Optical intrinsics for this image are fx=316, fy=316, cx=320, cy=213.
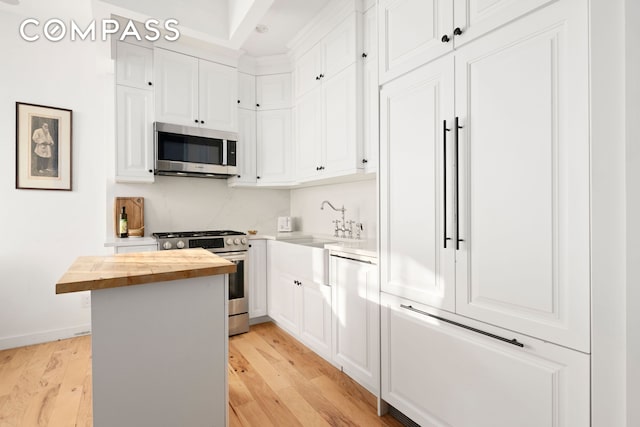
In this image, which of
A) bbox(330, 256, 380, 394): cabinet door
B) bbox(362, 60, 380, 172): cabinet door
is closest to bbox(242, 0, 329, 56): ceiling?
bbox(362, 60, 380, 172): cabinet door

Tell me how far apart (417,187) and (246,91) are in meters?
2.50

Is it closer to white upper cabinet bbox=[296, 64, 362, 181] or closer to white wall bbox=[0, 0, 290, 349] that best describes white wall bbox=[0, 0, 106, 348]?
white wall bbox=[0, 0, 290, 349]

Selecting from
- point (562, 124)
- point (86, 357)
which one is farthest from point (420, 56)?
point (86, 357)

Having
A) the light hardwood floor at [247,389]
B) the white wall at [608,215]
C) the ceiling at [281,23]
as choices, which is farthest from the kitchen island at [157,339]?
the ceiling at [281,23]

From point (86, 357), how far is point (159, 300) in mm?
2019

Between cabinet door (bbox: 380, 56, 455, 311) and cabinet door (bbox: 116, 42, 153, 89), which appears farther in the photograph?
cabinet door (bbox: 116, 42, 153, 89)

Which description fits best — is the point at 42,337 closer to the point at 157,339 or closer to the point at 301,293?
the point at 301,293

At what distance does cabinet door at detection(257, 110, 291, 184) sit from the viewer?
133 inches

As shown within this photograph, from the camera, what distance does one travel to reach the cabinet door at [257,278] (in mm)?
3205

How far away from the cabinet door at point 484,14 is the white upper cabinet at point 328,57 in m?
1.14

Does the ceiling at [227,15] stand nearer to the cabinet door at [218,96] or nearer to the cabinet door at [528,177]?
the cabinet door at [218,96]

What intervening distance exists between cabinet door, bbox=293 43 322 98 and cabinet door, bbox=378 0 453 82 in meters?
1.11

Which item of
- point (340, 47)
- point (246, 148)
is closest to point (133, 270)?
point (340, 47)

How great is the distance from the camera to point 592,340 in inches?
39.3
